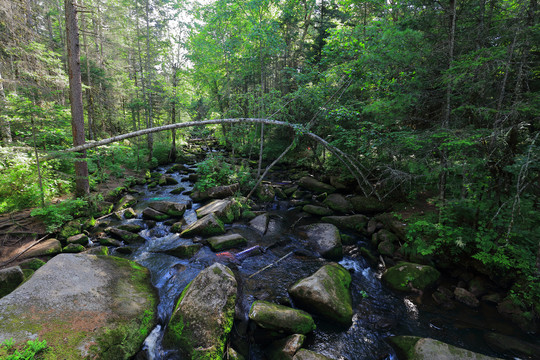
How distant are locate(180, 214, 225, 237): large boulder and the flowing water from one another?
1.31 feet

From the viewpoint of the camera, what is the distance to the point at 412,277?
19.5ft

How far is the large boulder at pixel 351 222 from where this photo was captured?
921cm

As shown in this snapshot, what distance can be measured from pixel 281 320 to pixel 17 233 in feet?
27.3

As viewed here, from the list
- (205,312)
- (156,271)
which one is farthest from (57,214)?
(205,312)

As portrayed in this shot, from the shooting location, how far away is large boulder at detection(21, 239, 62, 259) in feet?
19.6

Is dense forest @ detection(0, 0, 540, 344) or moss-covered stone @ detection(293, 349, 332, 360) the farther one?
dense forest @ detection(0, 0, 540, 344)

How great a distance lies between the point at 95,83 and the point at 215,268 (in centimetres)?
1964

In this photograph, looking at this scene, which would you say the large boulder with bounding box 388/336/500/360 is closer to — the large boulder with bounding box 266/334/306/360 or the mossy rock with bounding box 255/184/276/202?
the large boulder with bounding box 266/334/306/360

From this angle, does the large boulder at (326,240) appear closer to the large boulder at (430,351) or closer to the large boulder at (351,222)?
the large boulder at (351,222)

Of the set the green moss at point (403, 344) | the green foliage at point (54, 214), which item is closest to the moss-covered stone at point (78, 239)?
the green foliage at point (54, 214)

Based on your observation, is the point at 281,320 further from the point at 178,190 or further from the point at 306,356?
the point at 178,190

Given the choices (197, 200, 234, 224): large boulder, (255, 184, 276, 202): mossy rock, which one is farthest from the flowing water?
(255, 184, 276, 202): mossy rock

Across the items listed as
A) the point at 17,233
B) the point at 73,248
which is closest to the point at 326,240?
the point at 73,248

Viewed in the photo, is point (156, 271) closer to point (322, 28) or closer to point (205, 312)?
point (205, 312)
